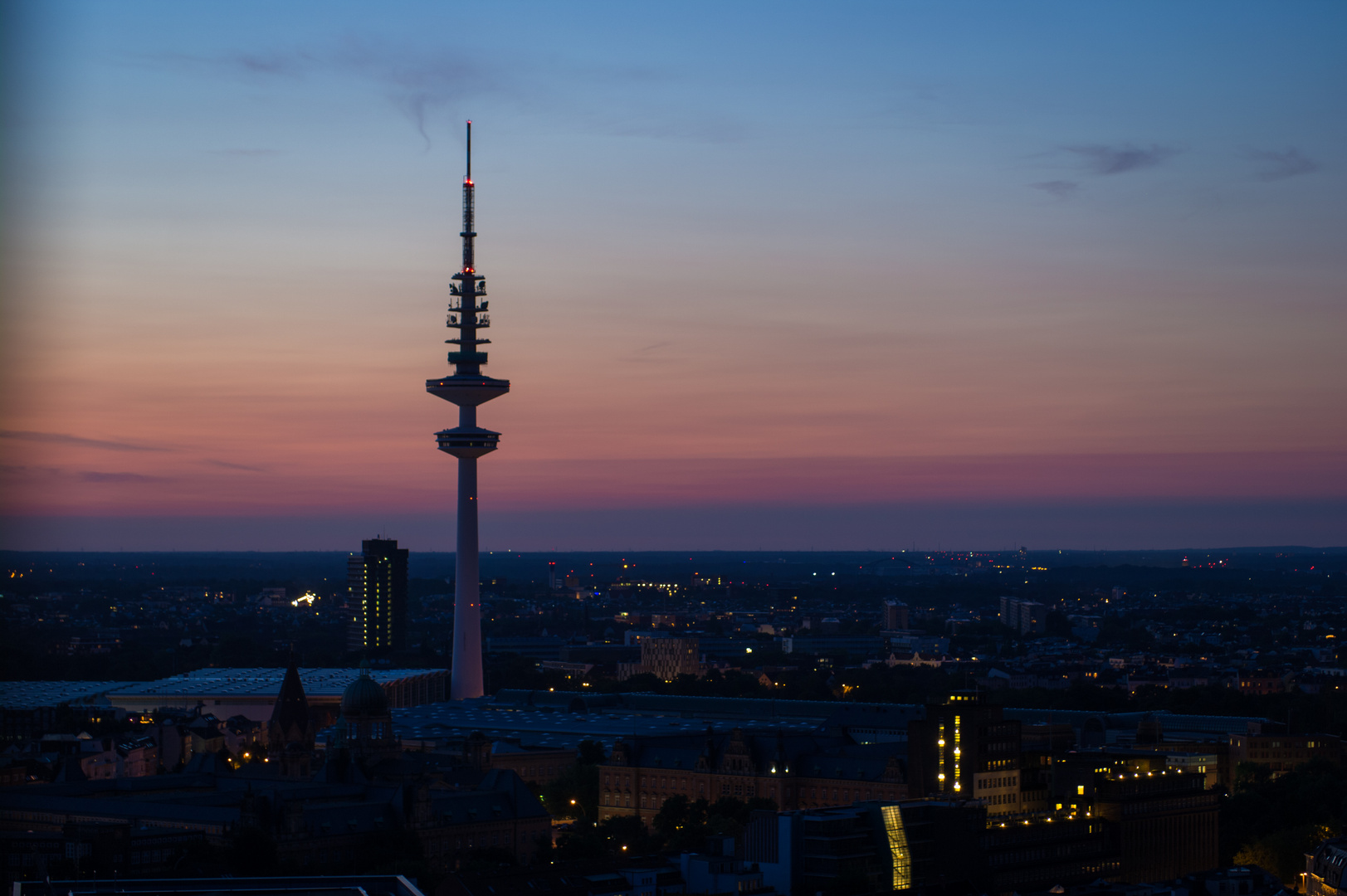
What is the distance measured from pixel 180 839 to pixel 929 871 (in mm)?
36313

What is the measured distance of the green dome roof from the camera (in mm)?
151250

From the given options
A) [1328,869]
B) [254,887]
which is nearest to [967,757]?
[1328,869]

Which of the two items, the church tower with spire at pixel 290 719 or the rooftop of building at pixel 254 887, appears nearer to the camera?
the rooftop of building at pixel 254 887

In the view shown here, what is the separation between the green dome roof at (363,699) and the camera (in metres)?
151

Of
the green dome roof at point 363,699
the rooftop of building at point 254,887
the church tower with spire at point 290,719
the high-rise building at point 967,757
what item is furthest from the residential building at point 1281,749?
the rooftop of building at point 254,887

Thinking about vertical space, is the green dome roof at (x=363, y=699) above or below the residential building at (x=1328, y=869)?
above

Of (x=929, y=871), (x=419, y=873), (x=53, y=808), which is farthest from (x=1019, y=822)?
(x=53, y=808)

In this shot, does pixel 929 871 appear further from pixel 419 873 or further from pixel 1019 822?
pixel 419 873

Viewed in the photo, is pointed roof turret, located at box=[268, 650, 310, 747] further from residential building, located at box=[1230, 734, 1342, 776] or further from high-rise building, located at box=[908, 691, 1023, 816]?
residential building, located at box=[1230, 734, 1342, 776]

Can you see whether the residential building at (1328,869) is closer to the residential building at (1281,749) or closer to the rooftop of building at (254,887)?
the rooftop of building at (254,887)

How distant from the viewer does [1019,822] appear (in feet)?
378

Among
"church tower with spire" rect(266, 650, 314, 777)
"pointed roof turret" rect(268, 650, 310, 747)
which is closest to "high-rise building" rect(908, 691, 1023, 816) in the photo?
"church tower with spire" rect(266, 650, 314, 777)

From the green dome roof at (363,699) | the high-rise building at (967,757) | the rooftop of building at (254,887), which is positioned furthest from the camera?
the green dome roof at (363,699)

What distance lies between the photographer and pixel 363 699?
152000mm
